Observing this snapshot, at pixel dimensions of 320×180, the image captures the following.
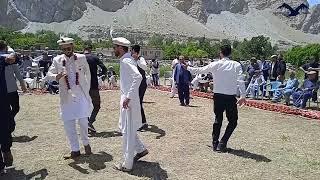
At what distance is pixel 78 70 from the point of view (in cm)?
784

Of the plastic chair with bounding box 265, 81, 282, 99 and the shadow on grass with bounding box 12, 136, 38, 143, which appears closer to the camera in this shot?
the shadow on grass with bounding box 12, 136, 38, 143

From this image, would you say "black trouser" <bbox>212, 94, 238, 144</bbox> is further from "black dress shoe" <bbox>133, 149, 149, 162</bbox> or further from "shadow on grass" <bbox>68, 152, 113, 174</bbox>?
"shadow on grass" <bbox>68, 152, 113, 174</bbox>

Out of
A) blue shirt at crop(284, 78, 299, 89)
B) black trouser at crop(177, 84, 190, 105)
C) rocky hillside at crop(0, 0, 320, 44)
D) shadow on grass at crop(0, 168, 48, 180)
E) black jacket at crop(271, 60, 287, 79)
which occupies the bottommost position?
shadow on grass at crop(0, 168, 48, 180)

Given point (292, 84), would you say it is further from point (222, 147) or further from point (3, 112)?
point (3, 112)

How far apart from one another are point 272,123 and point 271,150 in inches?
131

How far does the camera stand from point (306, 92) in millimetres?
15039

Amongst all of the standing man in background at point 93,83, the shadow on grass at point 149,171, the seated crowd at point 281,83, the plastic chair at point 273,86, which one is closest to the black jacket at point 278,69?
the seated crowd at point 281,83

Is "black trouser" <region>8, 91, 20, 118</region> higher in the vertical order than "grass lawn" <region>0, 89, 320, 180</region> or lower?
higher

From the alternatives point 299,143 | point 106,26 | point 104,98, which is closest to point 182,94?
point 104,98

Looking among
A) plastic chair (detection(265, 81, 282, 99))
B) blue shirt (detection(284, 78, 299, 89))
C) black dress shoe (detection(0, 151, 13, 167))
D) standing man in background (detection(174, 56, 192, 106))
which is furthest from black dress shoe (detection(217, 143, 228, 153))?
plastic chair (detection(265, 81, 282, 99))

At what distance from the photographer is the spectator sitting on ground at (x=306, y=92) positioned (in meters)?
15.0

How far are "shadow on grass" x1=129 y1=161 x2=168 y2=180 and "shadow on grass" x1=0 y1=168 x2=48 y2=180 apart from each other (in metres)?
1.33

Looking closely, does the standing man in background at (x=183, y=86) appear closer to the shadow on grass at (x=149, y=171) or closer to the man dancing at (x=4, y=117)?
the shadow on grass at (x=149, y=171)

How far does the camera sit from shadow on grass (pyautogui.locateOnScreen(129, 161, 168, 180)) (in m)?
7.06
